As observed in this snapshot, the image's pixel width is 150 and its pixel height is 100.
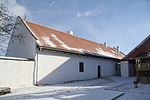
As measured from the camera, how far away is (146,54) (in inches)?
517

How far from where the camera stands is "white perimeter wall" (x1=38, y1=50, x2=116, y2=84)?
36.2 feet

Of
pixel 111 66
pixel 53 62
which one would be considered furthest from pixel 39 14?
pixel 111 66

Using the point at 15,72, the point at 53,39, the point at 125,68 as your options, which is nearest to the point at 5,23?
the point at 15,72

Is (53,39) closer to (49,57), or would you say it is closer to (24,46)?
(49,57)

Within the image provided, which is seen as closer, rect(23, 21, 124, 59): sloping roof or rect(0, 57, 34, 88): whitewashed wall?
rect(0, 57, 34, 88): whitewashed wall

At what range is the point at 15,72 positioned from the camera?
30.8 feet

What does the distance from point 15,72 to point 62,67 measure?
4.51 m

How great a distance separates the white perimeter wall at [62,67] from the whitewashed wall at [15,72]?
36.2 inches

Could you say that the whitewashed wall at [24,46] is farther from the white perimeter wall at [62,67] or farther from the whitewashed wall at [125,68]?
the whitewashed wall at [125,68]

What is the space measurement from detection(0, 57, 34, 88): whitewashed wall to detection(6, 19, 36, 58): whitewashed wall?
129cm

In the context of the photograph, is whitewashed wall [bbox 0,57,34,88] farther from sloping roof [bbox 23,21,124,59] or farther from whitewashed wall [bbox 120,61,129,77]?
whitewashed wall [bbox 120,61,129,77]

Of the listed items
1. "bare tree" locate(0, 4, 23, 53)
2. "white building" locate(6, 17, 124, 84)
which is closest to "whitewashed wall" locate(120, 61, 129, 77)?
"white building" locate(6, 17, 124, 84)

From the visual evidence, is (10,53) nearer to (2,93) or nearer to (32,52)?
(32,52)

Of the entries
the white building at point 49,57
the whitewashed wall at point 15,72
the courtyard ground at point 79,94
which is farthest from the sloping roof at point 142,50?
the whitewashed wall at point 15,72
